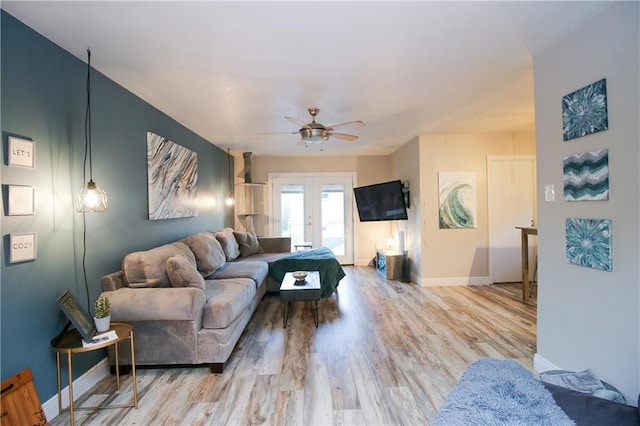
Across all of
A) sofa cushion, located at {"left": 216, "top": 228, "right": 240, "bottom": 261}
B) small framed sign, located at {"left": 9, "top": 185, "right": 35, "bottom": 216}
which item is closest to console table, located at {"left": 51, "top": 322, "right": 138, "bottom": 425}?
small framed sign, located at {"left": 9, "top": 185, "right": 35, "bottom": 216}

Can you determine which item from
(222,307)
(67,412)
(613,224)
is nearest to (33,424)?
(67,412)

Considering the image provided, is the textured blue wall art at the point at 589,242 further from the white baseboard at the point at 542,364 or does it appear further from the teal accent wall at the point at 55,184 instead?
the teal accent wall at the point at 55,184

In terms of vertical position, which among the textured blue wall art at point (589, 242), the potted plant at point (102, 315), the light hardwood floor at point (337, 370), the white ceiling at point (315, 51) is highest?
the white ceiling at point (315, 51)

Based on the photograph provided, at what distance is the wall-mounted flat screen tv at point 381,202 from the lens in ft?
17.9

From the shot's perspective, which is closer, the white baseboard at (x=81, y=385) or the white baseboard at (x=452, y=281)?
the white baseboard at (x=81, y=385)

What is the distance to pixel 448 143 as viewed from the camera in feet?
16.2

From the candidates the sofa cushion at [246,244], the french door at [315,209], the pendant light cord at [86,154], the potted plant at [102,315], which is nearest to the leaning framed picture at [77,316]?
the potted plant at [102,315]

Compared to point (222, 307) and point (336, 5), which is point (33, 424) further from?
point (336, 5)

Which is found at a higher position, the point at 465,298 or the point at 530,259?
the point at 530,259

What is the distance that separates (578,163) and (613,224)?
455 millimetres

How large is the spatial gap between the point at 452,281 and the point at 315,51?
4.24 metres

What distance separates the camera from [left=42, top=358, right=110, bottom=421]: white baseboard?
1917 mm

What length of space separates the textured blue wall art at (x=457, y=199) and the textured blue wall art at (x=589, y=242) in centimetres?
284

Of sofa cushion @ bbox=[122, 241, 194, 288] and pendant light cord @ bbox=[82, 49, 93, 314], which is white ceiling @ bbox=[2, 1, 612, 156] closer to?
pendant light cord @ bbox=[82, 49, 93, 314]
